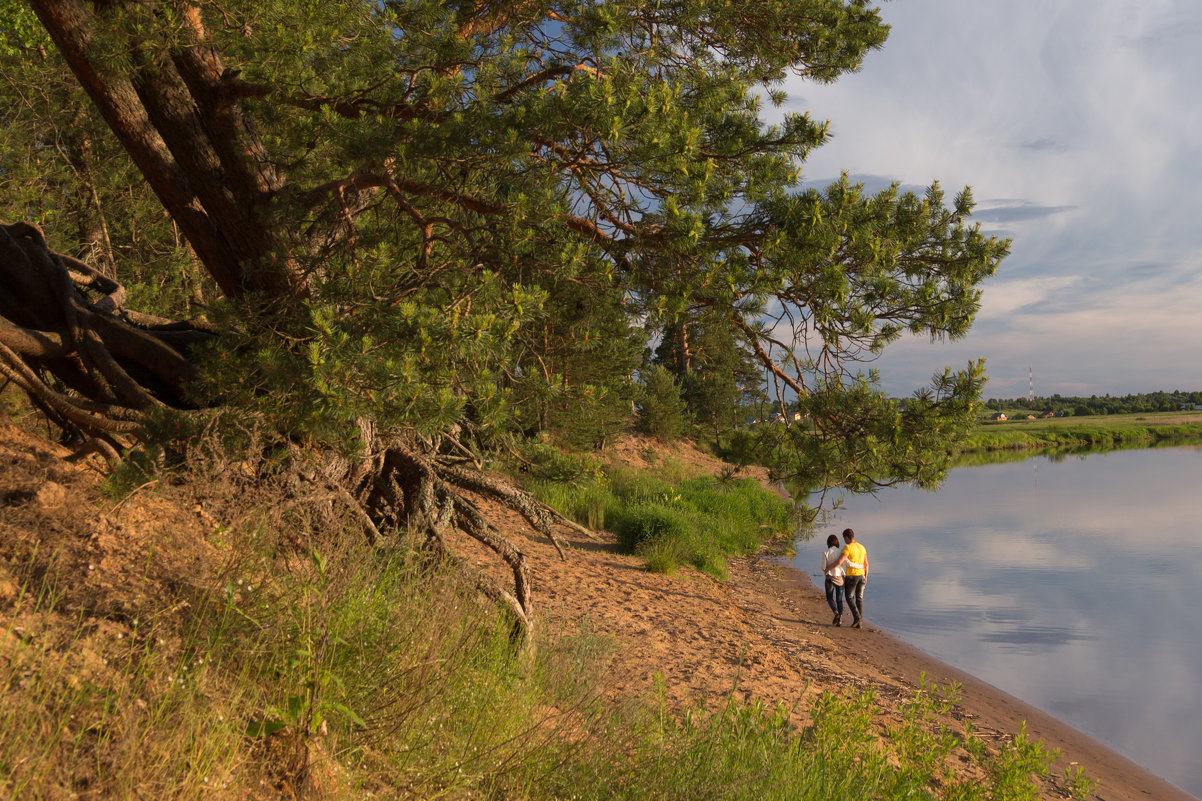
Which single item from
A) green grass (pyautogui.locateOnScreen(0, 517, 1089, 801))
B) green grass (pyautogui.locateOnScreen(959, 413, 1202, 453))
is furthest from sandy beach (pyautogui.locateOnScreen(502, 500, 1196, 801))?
green grass (pyautogui.locateOnScreen(959, 413, 1202, 453))

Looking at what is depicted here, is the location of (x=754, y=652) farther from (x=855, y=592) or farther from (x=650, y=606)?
(x=855, y=592)

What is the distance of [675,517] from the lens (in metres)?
15.2

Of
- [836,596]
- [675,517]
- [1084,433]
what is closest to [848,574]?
[836,596]

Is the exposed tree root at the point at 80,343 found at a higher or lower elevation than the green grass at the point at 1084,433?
higher

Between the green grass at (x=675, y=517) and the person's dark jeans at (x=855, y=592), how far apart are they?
1.41 m

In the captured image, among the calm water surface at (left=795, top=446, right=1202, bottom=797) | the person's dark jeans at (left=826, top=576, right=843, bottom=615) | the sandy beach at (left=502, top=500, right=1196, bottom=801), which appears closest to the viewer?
the sandy beach at (left=502, top=500, right=1196, bottom=801)

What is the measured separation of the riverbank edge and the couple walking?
358 millimetres

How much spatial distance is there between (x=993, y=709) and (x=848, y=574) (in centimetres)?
307

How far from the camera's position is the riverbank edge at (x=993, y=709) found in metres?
8.37

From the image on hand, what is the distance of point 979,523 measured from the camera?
90.4ft

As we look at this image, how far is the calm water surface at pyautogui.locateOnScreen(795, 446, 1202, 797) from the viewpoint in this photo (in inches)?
436

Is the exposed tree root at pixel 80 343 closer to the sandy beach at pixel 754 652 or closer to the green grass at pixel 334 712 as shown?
the green grass at pixel 334 712

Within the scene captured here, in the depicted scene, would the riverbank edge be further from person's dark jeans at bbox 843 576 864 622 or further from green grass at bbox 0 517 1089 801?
green grass at bbox 0 517 1089 801

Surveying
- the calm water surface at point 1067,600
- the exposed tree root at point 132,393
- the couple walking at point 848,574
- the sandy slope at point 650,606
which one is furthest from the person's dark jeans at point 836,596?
the exposed tree root at point 132,393
